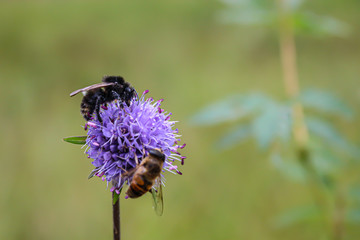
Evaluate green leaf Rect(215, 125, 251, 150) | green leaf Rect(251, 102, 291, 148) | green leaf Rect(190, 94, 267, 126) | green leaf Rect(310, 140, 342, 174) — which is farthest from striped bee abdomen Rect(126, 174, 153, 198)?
green leaf Rect(310, 140, 342, 174)

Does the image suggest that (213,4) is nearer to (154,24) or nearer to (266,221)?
(154,24)

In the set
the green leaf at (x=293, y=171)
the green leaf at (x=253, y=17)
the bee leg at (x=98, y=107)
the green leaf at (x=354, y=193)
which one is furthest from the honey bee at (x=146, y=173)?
the green leaf at (x=354, y=193)

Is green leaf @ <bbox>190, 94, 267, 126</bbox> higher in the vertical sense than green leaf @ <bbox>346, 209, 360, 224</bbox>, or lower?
higher

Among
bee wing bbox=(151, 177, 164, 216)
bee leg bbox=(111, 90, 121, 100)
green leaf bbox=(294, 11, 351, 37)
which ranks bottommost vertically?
bee wing bbox=(151, 177, 164, 216)

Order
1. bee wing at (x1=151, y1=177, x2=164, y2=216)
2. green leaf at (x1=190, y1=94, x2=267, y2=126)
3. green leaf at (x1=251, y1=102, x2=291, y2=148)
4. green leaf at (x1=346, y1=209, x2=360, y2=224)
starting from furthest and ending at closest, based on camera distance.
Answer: green leaf at (x1=346, y1=209, x2=360, y2=224) → green leaf at (x1=190, y1=94, x2=267, y2=126) → green leaf at (x1=251, y1=102, x2=291, y2=148) → bee wing at (x1=151, y1=177, x2=164, y2=216)

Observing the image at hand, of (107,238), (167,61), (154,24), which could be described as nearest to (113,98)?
(107,238)

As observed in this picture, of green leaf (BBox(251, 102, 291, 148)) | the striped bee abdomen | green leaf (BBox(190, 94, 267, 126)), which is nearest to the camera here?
the striped bee abdomen

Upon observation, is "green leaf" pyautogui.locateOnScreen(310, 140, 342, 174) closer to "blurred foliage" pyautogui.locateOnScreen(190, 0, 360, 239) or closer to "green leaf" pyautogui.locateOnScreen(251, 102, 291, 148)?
"blurred foliage" pyautogui.locateOnScreen(190, 0, 360, 239)
